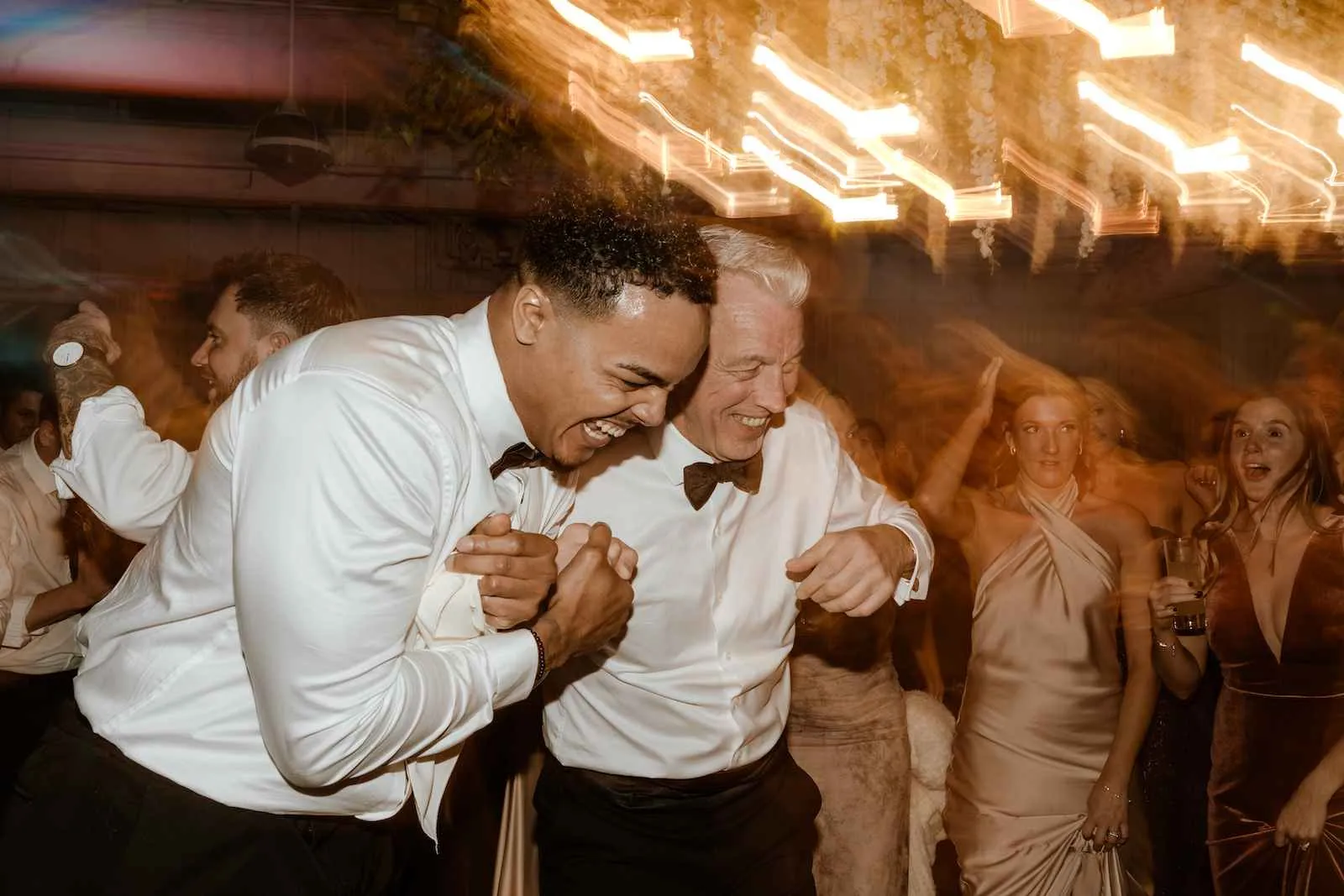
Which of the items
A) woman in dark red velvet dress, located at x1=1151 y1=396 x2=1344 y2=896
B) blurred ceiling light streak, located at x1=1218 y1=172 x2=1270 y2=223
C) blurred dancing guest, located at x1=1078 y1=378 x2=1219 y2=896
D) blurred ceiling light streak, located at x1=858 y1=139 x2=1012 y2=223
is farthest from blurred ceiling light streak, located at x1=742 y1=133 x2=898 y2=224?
blurred dancing guest, located at x1=1078 y1=378 x2=1219 y2=896

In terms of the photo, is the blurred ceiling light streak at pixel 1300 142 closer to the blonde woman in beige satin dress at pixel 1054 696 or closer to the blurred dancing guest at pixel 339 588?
the blonde woman in beige satin dress at pixel 1054 696

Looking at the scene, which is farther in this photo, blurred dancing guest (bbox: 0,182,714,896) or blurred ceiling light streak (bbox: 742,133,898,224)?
blurred ceiling light streak (bbox: 742,133,898,224)

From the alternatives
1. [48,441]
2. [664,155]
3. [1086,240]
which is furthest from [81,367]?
[1086,240]

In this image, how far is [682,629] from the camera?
2164 millimetres

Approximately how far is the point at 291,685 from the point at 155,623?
35 centimetres

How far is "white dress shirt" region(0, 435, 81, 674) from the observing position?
3045 mm

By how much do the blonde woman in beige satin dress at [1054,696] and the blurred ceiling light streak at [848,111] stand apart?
77.3 inches

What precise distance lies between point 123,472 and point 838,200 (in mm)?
5029

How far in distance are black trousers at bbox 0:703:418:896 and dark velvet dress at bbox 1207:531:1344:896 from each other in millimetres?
2726

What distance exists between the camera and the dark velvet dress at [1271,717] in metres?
2.84

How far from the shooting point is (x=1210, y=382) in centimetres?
715

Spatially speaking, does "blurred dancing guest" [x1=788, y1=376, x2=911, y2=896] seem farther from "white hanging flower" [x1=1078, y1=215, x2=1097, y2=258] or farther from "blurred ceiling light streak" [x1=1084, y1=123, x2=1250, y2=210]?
"white hanging flower" [x1=1078, y1=215, x2=1097, y2=258]

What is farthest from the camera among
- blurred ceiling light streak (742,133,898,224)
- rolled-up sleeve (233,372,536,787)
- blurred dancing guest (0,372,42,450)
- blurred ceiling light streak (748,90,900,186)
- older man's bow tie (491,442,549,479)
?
blurred ceiling light streak (742,133,898,224)

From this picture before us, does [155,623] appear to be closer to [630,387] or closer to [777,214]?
[630,387]
